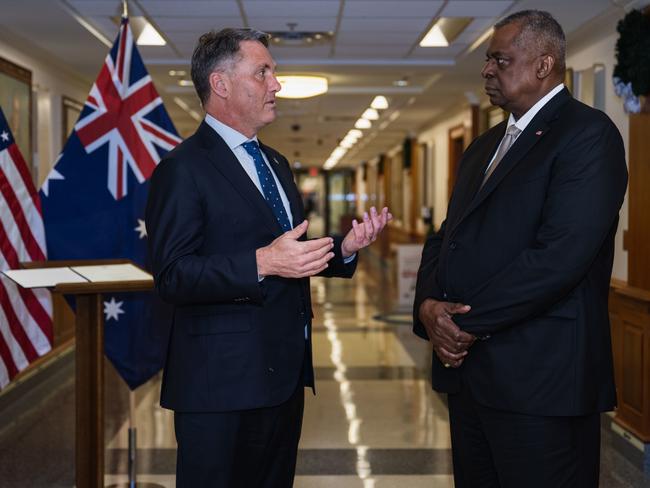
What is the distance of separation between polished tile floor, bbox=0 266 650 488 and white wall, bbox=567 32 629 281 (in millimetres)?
1211

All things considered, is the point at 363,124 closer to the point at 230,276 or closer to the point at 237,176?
the point at 237,176

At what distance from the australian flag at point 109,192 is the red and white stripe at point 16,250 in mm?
83

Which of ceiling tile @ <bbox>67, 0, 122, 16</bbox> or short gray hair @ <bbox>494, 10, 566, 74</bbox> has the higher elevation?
ceiling tile @ <bbox>67, 0, 122, 16</bbox>

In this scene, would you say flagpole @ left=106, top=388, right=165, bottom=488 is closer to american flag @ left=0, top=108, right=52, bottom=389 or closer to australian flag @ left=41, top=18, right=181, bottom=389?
australian flag @ left=41, top=18, right=181, bottom=389

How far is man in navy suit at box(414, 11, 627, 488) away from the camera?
210cm

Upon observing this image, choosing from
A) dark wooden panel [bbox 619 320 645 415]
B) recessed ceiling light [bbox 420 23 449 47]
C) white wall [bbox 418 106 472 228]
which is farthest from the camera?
white wall [bbox 418 106 472 228]

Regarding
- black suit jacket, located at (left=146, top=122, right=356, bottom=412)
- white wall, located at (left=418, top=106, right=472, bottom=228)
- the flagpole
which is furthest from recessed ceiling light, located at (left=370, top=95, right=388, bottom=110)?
black suit jacket, located at (left=146, top=122, right=356, bottom=412)

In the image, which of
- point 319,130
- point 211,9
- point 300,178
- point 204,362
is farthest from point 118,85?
point 300,178

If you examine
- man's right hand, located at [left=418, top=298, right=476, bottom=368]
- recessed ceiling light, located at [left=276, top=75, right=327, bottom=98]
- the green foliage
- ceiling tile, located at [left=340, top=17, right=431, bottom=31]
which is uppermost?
ceiling tile, located at [left=340, top=17, right=431, bottom=31]

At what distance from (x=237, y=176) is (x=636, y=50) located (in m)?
3.23

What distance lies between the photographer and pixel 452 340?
225 cm

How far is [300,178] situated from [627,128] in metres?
32.8

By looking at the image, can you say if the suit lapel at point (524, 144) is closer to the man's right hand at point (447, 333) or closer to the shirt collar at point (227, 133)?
the man's right hand at point (447, 333)

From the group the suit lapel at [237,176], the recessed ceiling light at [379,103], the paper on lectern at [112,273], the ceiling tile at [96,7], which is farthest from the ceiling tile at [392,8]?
the recessed ceiling light at [379,103]
